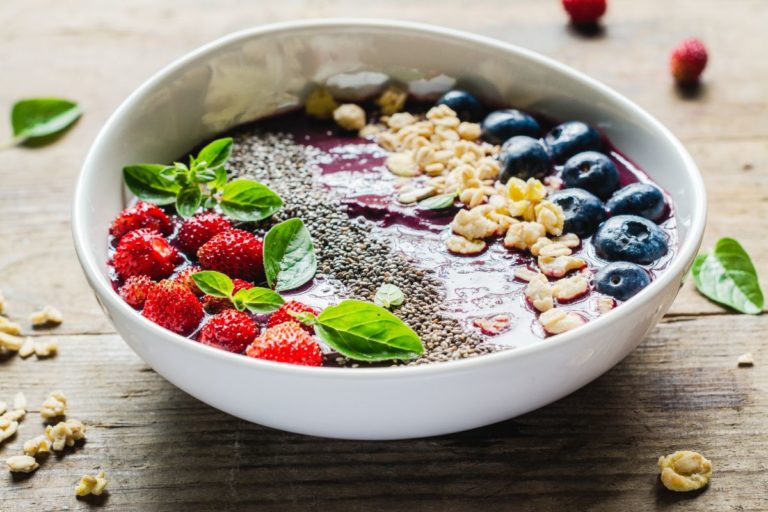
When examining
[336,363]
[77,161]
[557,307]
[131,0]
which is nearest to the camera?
[336,363]

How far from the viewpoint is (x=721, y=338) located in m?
1.57

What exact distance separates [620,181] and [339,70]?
61cm

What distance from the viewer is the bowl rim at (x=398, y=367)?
1.15 m

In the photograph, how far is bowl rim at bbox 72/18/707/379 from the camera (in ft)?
3.77

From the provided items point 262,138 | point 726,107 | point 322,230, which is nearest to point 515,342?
point 322,230

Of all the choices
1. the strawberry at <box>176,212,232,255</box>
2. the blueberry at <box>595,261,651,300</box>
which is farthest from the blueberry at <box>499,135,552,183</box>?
the strawberry at <box>176,212,232,255</box>

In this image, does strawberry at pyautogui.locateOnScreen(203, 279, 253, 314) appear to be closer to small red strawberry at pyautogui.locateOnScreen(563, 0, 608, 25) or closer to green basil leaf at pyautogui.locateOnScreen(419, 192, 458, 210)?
green basil leaf at pyautogui.locateOnScreen(419, 192, 458, 210)

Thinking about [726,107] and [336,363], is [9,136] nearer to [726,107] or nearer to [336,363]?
[336,363]

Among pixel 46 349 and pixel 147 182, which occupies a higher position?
Result: pixel 147 182

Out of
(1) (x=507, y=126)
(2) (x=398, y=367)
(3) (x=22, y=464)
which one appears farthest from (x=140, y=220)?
(1) (x=507, y=126)

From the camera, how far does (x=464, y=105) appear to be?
183 cm

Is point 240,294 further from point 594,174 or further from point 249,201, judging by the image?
point 594,174

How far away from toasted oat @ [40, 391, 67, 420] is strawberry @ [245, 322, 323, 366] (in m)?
0.35

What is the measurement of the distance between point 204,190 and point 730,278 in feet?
3.02
